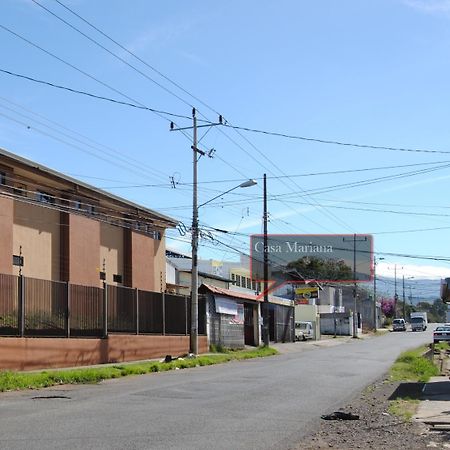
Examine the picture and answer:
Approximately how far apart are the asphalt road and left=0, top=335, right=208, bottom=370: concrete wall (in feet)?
10.1

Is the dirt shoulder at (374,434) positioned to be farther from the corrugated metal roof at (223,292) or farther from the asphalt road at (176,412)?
the corrugated metal roof at (223,292)

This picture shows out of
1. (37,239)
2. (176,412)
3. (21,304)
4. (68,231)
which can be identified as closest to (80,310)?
(21,304)

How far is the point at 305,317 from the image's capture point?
68812 mm

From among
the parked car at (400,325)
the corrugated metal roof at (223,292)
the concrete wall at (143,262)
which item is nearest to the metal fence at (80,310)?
the corrugated metal roof at (223,292)

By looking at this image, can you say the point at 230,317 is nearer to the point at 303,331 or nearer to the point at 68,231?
the point at 68,231

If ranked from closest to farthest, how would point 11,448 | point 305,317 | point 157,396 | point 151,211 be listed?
1. point 11,448
2. point 157,396
3. point 151,211
4. point 305,317

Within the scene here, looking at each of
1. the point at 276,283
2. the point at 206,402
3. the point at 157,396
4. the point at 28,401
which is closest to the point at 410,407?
the point at 206,402

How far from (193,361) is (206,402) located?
44.7 feet

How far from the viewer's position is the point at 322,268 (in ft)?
342

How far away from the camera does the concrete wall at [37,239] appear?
96.6 ft

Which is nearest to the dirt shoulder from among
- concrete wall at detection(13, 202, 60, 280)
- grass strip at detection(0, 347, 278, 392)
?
grass strip at detection(0, 347, 278, 392)

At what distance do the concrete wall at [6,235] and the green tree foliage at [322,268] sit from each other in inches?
2950

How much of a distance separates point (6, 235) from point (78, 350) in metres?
6.91

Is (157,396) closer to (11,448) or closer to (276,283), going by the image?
(11,448)
